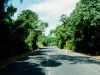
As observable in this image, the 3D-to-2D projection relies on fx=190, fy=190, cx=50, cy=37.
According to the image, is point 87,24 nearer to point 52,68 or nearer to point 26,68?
point 52,68

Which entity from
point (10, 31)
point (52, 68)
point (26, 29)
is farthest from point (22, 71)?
point (26, 29)

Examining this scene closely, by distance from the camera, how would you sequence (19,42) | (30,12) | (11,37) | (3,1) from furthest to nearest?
(30,12) → (19,42) → (11,37) → (3,1)

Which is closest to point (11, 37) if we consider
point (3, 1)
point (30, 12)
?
point (3, 1)

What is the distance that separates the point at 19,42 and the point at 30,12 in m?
67.3

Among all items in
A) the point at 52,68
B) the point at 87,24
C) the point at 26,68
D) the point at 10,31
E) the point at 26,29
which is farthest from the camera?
the point at 87,24

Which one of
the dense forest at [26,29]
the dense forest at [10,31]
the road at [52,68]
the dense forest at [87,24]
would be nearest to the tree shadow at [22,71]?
the road at [52,68]

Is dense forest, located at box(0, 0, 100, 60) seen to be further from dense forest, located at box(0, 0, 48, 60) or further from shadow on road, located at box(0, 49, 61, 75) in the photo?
shadow on road, located at box(0, 49, 61, 75)

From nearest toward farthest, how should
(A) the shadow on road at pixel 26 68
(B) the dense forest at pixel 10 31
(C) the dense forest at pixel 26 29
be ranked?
(A) the shadow on road at pixel 26 68
(B) the dense forest at pixel 10 31
(C) the dense forest at pixel 26 29

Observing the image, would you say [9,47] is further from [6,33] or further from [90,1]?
[90,1]

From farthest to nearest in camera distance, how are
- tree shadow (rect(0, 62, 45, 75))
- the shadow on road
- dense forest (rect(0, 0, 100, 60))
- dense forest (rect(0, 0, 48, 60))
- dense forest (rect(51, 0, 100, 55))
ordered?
1. dense forest (rect(51, 0, 100, 55))
2. dense forest (rect(0, 0, 100, 60))
3. dense forest (rect(0, 0, 48, 60))
4. the shadow on road
5. tree shadow (rect(0, 62, 45, 75))

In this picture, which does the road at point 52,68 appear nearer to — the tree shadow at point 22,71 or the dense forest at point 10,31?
the tree shadow at point 22,71

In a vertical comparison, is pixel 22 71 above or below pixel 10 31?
below

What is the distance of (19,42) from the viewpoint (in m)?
32.1

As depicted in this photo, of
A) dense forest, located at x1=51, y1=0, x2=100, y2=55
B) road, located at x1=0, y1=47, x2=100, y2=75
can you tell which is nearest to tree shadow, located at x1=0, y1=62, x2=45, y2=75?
road, located at x1=0, y1=47, x2=100, y2=75
